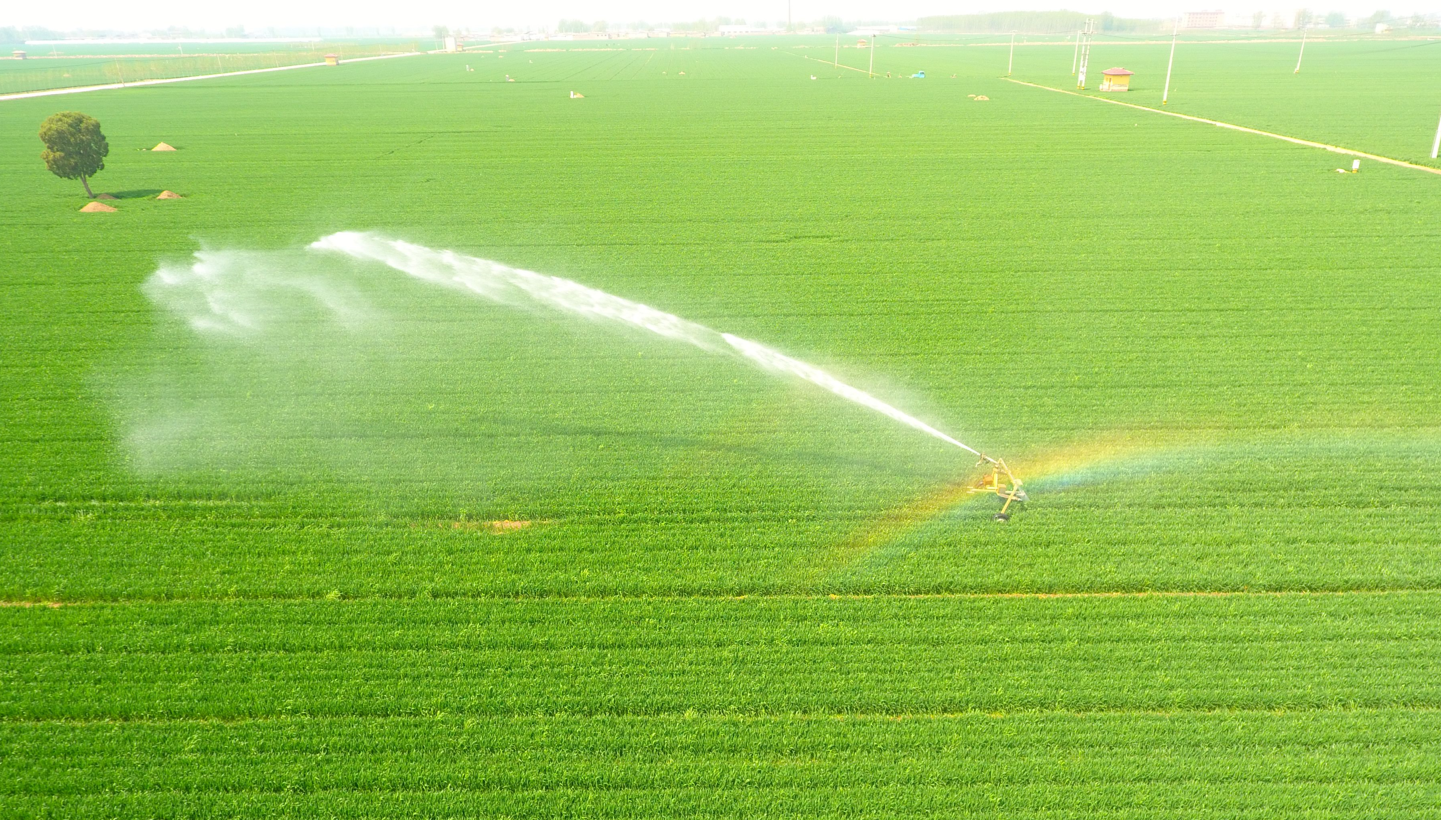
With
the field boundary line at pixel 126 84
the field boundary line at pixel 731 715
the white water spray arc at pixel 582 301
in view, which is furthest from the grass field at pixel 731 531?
the field boundary line at pixel 126 84

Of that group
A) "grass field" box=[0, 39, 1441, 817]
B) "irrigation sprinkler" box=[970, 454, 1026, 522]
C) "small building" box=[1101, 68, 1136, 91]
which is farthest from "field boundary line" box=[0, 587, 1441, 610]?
"small building" box=[1101, 68, 1136, 91]

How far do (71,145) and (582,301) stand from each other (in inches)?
854

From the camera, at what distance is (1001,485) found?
42.1 feet

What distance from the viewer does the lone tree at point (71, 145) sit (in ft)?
98.5

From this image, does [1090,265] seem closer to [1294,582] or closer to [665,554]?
[1294,582]

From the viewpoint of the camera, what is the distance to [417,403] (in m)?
15.5

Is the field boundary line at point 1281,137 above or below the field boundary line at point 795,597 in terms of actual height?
above

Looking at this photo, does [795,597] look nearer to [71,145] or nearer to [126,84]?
[71,145]

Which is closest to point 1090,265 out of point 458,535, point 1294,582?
point 1294,582

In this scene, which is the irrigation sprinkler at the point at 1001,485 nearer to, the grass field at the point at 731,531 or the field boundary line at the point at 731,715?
the grass field at the point at 731,531

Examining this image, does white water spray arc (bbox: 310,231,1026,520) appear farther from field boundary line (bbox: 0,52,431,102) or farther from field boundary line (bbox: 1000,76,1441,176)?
field boundary line (bbox: 0,52,431,102)

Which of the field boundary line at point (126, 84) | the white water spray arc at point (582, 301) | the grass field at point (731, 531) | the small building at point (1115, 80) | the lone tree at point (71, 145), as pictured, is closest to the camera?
the grass field at point (731, 531)

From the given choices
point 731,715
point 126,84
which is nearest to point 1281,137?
point 731,715

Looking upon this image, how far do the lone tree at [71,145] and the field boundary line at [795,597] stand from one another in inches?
1045
